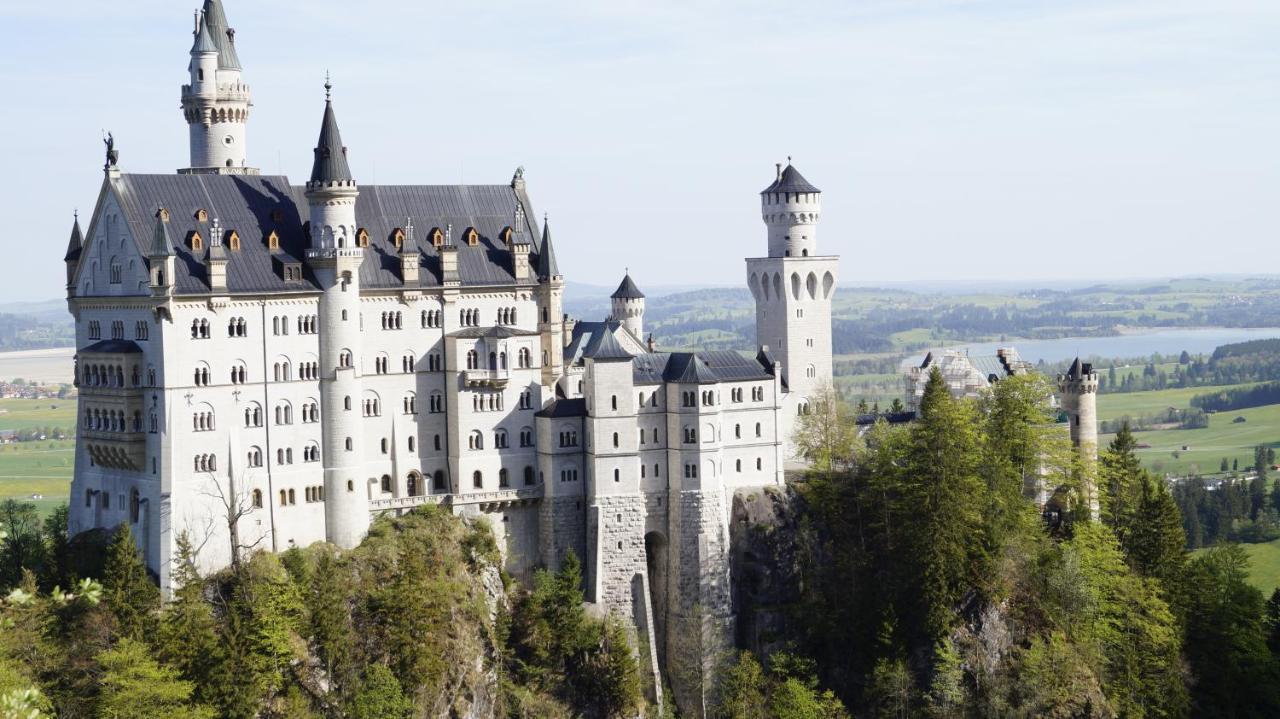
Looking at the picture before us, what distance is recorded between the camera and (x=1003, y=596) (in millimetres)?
96688

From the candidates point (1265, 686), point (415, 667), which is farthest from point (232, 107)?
point (1265, 686)

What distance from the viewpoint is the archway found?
98312mm

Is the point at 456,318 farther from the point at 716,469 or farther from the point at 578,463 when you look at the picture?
the point at 716,469

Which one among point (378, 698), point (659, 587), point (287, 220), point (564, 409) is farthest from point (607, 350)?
point (378, 698)

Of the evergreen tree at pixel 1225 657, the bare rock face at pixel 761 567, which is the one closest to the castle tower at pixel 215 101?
the bare rock face at pixel 761 567

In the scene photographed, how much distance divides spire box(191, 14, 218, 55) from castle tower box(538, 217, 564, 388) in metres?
22.3

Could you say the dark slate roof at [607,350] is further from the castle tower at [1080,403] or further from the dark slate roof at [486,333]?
the castle tower at [1080,403]

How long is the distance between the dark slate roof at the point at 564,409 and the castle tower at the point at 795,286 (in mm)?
16161

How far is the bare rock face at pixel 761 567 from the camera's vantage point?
9912cm

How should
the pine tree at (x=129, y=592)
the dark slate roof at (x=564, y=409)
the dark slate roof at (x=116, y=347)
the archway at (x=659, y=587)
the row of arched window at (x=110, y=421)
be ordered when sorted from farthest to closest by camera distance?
1. the archway at (x=659, y=587)
2. the dark slate roof at (x=564, y=409)
3. the dark slate roof at (x=116, y=347)
4. the row of arched window at (x=110, y=421)
5. the pine tree at (x=129, y=592)

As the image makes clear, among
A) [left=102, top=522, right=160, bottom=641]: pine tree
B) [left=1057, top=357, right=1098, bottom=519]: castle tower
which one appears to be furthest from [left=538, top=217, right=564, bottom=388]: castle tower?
[left=1057, top=357, right=1098, bottom=519]: castle tower

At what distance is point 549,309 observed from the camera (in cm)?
9775

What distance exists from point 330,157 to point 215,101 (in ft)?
47.2

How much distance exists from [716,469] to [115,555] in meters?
33.5
